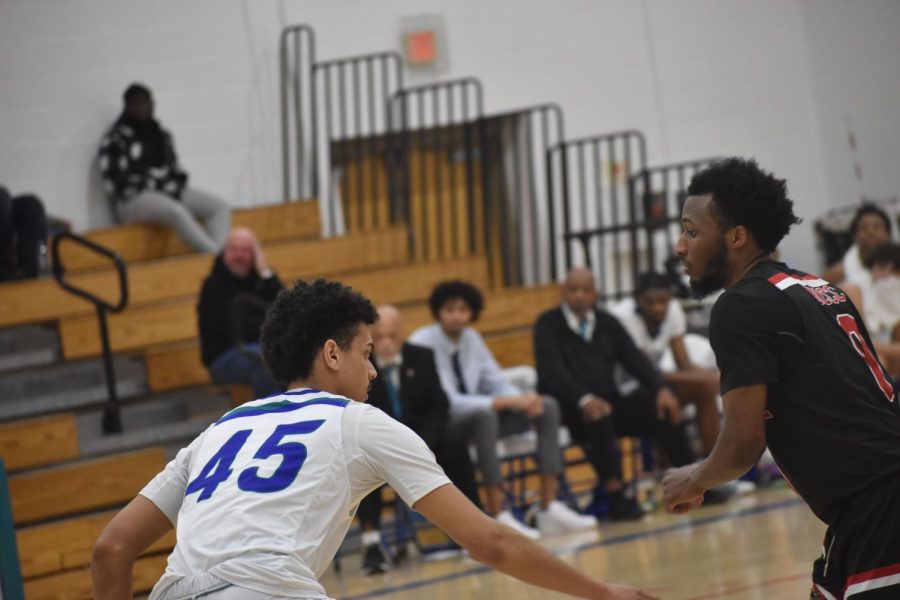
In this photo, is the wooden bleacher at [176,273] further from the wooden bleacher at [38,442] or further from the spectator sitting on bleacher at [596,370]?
the spectator sitting on bleacher at [596,370]

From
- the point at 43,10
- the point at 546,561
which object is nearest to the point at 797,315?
the point at 546,561

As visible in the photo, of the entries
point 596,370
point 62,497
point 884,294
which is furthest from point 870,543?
point 884,294

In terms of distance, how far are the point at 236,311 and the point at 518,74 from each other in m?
4.62

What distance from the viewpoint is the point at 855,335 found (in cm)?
246

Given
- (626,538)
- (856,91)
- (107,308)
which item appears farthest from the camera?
(856,91)

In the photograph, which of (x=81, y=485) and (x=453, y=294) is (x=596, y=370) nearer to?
(x=453, y=294)

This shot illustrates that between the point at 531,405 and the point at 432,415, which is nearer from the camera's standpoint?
the point at 432,415

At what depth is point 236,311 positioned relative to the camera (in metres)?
6.79

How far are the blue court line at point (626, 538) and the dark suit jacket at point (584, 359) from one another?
93 centimetres

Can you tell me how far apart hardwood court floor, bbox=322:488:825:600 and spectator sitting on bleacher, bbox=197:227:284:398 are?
116 centimetres

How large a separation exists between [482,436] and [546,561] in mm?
4231

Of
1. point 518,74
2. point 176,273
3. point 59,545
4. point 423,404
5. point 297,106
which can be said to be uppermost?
point 518,74

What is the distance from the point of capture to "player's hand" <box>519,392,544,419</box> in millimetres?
6680

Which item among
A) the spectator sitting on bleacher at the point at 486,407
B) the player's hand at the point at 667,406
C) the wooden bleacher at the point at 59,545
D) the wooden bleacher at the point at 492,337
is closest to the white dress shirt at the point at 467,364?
the spectator sitting on bleacher at the point at 486,407
